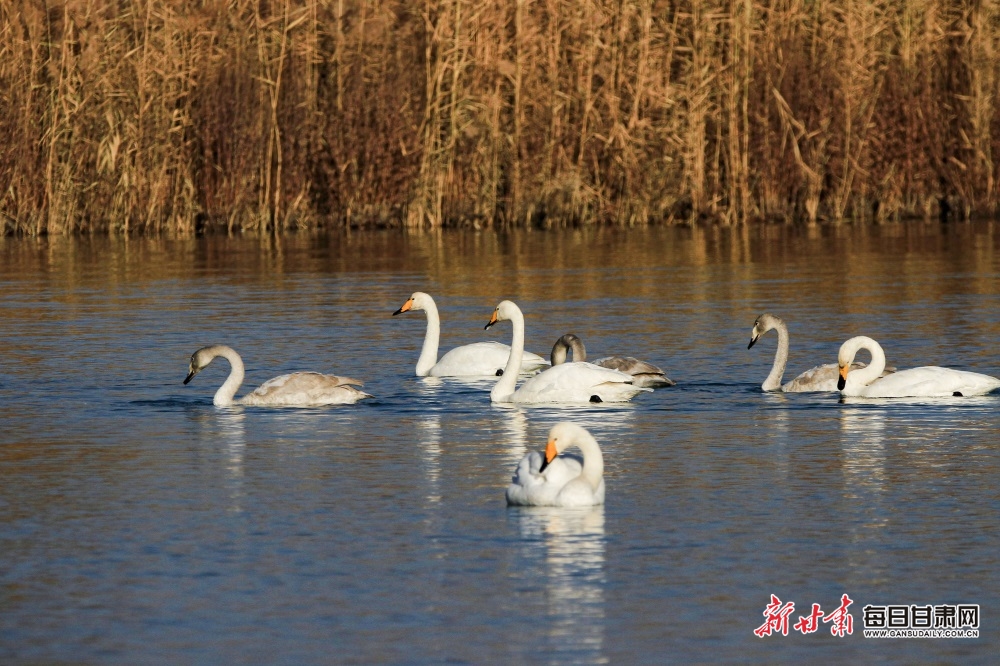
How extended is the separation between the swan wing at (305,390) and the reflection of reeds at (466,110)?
58.5 ft

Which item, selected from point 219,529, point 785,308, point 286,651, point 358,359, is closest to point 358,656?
point 286,651

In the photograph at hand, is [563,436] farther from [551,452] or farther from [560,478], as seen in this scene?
[560,478]

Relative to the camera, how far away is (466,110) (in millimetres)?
30734

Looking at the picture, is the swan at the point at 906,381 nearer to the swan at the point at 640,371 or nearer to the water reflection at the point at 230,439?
the swan at the point at 640,371

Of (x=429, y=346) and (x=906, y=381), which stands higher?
(x=429, y=346)

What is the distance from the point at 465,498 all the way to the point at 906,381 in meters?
4.44

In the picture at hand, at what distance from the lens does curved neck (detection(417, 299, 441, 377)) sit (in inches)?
586

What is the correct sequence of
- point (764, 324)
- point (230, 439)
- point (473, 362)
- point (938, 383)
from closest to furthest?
point (230, 439) < point (938, 383) < point (764, 324) < point (473, 362)

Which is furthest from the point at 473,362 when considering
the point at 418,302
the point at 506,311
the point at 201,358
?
the point at 201,358

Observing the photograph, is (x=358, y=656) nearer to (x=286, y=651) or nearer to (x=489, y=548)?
(x=286, y=651)

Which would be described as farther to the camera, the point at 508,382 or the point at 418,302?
the point at 418,302

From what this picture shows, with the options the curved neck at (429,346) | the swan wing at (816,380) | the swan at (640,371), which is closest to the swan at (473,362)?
the curved neck at (429,346)

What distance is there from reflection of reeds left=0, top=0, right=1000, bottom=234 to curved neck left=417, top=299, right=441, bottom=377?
50.0 feet

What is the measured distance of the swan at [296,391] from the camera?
1255 cm
